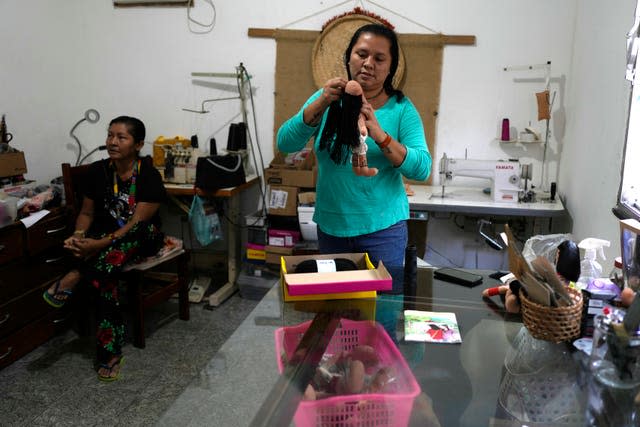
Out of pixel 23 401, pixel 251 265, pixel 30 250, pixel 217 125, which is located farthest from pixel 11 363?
pixel 217 125

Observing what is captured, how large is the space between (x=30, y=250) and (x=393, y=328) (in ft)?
7.08

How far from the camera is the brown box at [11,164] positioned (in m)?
2.84

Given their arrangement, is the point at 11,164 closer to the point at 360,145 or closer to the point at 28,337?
the point at 28,337

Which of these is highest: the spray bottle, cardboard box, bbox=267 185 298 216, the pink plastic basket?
the spray bottle

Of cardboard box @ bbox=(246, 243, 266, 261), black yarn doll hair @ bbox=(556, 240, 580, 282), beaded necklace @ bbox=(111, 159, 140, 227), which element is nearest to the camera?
black yarn doll hair @ bbox=(556, 240, 580, 282)

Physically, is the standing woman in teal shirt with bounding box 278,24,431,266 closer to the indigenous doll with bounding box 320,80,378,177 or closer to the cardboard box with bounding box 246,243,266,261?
the indigenous doll with bounding box 320,80,378,177

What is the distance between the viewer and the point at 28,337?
2732 millimetres

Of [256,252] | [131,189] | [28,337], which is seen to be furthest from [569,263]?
[28,337]

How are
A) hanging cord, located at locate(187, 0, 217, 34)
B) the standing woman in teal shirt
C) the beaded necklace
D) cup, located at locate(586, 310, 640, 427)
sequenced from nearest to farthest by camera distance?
cup, located at locate(586, 310, 640, 427) → the standing woman in teal shirt → the beaded necklace → hanging cord, located at locate(187, 0, 217, 34)

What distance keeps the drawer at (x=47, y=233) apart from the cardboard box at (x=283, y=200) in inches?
47.6

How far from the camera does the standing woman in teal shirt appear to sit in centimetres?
166

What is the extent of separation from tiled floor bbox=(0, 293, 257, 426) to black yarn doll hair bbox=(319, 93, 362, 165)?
99 cm

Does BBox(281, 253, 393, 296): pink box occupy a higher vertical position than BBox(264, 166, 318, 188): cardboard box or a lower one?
lower

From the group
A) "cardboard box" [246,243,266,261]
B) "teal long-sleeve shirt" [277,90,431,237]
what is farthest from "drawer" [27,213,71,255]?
"teal long-sleeve shirt" [277,90,431,237]
